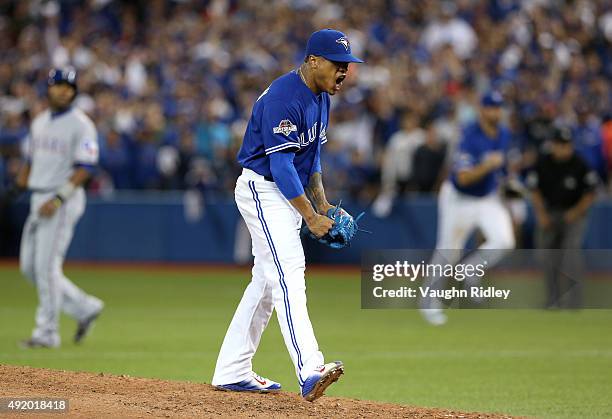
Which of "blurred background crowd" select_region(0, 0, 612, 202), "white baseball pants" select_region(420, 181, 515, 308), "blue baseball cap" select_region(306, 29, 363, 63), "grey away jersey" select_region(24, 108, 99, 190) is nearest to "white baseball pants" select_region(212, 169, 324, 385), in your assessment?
"blue baseball cap" select_region(306, 29, 363, 63)

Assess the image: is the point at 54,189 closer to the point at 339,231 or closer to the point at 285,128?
the point at 285,128

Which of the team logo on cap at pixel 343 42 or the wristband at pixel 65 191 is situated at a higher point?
the team logo on cap at pixel 343 42

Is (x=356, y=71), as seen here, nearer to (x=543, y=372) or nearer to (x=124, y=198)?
(x=124, y=198)

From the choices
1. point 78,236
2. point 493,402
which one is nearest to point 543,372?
point 493,402

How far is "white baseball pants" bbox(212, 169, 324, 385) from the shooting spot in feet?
23.6

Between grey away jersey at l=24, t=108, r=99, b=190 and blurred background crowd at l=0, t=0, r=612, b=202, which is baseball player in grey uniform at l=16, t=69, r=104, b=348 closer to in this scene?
grey away jersey at l=24, t=108, r=99, b=190

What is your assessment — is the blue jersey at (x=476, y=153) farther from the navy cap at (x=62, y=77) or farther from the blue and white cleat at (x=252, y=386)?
the blue and white cleat at (x=252, y=386)

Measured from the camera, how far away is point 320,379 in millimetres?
6898

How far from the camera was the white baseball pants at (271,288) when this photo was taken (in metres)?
7.18

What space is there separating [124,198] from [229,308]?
23.1 feet

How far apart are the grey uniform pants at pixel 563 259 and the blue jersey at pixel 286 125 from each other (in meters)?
8.52

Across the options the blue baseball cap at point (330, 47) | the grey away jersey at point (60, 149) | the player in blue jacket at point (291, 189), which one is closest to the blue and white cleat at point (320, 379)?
the player in blue jacket at point (291, 189)

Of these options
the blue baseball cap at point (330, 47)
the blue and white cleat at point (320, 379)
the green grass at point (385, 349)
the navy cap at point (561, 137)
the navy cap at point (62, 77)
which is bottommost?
the green grass at point (385, 349)

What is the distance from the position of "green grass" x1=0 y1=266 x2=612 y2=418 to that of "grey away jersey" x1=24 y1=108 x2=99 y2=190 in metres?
1.62
